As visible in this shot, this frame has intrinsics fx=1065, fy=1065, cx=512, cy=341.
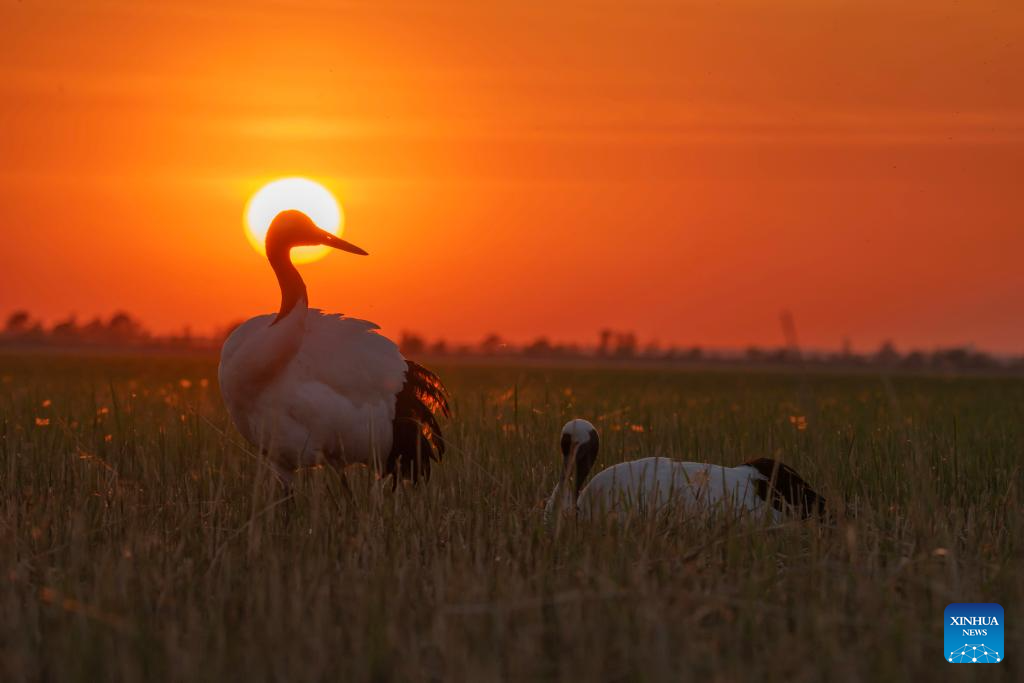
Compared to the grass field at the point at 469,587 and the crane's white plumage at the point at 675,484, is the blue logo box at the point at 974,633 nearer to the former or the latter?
the grass field at the point at 469,587

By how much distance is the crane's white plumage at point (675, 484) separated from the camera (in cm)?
641

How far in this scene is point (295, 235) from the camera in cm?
857

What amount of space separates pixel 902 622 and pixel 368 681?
6.92 ft

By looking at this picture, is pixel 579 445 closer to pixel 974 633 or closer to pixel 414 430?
pixel 414 430

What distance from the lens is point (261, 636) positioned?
393 centimetres

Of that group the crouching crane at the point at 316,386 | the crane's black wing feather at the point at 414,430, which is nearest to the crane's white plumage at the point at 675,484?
the crouching crane at the point at 316,386

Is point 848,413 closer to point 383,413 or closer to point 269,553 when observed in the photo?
point 383,413

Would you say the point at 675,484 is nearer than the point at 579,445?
Yes

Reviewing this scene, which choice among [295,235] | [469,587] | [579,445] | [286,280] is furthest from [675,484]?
[295,235]

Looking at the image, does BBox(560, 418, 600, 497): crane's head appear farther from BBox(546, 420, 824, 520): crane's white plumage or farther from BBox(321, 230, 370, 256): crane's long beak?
BBox(321, 230, 370, 256): crane's long beak

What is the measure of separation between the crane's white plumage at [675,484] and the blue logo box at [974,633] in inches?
72.8

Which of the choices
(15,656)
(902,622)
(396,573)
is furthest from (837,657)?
(15,656)

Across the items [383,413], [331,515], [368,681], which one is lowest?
[368,681]

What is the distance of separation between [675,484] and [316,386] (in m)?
2.85
